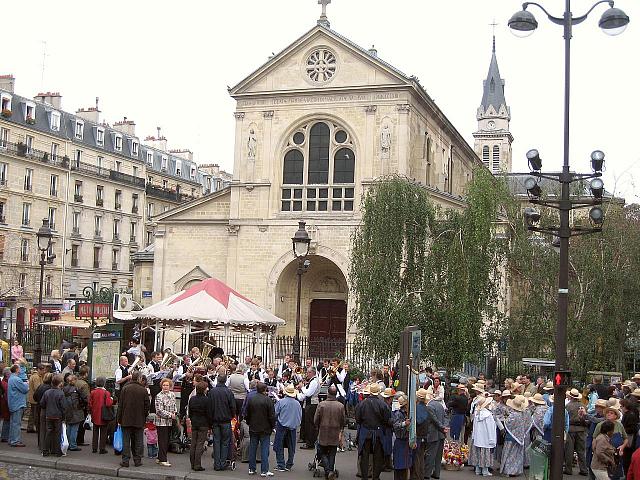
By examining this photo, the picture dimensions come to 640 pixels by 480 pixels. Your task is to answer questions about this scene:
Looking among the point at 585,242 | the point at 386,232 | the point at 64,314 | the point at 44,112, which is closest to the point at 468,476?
the point at 386,232

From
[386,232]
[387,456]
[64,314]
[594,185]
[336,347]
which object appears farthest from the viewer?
[64,314]

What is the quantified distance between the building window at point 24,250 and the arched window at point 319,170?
21496 millimetres

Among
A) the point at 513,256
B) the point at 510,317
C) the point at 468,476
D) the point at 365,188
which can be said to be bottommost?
the point at 468,476

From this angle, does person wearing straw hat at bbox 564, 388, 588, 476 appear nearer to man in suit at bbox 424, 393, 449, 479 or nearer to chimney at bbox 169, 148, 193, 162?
man in suit at bbox 424, 393, 449, 479

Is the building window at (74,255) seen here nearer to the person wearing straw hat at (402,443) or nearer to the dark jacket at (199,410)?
the dark jacket at (199,410)

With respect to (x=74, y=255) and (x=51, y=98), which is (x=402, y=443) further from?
(x=51, y=98)

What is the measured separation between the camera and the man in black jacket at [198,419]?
1338 cm

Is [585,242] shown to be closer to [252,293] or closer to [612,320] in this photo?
[612,320]

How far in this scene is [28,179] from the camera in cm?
4878

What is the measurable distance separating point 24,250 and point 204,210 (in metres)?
18.3

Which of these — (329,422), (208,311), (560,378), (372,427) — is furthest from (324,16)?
(560,378)

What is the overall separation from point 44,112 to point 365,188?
26.8 metres

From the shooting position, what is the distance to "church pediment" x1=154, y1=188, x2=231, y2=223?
35.8 m

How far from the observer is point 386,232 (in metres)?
25.4
